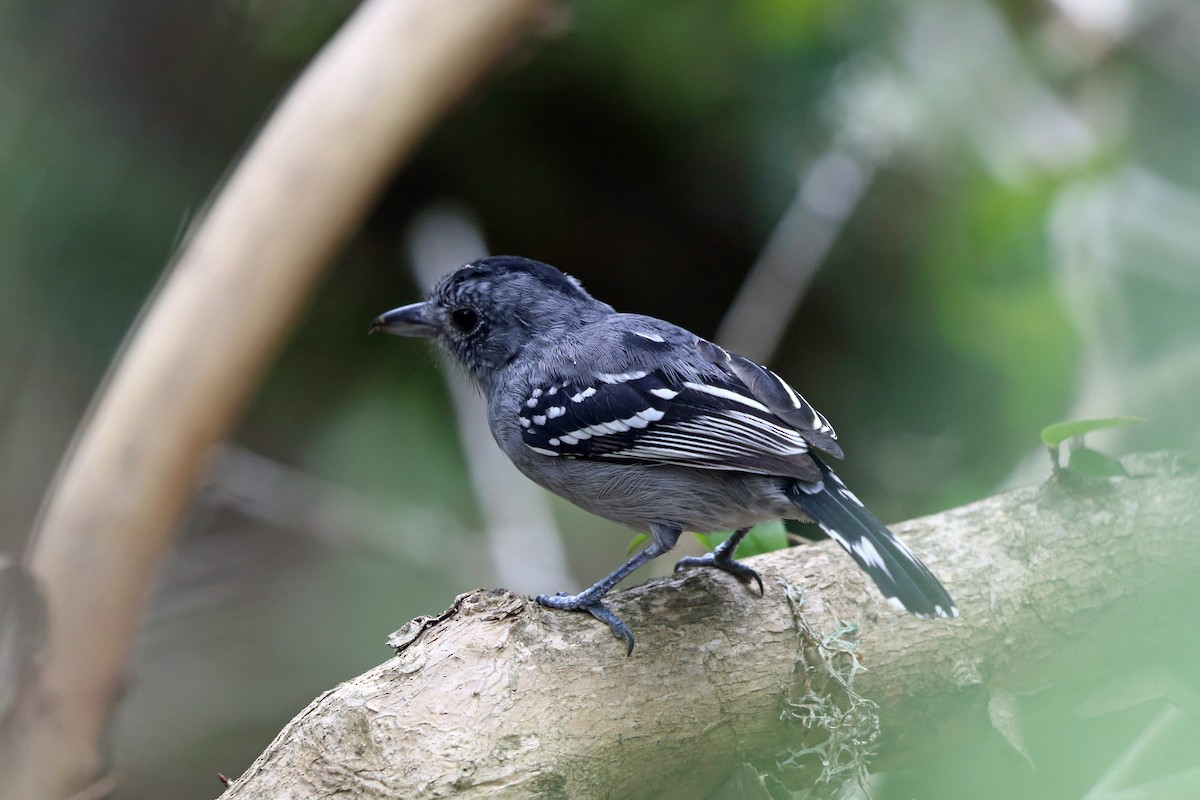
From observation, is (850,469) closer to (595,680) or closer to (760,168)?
(760,168)

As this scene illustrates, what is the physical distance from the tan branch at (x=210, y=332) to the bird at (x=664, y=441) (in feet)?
3.71

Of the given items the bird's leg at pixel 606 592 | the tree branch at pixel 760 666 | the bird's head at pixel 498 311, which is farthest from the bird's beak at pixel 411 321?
the tree branch at pixel 760 666

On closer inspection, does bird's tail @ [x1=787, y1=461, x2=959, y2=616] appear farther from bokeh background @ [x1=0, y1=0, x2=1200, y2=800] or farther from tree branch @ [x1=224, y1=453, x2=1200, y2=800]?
bokeh background @ [x1=0, y1=0, x2=1200, y2=800]

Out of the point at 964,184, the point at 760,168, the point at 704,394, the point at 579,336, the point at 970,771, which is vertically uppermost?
the point at 760,168

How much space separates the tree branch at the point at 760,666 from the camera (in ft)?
5.67

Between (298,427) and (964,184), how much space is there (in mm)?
3631

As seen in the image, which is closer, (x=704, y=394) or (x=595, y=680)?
(x=595, y=680)

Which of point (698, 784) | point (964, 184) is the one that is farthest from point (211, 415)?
point (964, 184)

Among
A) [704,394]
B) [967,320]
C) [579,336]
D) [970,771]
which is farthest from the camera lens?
[967,320]

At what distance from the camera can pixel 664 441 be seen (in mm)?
2277

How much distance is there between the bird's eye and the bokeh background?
157cm

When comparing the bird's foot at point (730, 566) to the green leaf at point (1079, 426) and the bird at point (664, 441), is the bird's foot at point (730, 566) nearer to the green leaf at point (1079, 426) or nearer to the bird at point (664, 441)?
the bird at point (664, 441)

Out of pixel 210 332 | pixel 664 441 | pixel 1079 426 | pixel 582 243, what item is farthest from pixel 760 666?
pixel 582 243

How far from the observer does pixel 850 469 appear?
170 inches
